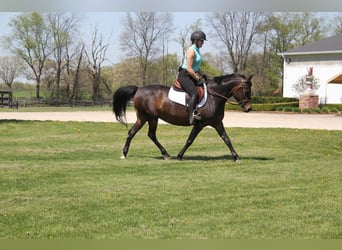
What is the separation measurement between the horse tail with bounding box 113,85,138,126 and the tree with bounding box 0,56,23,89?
5733 centimetres

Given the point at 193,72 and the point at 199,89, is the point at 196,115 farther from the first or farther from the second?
the point at 193,72

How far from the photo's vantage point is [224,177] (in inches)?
358

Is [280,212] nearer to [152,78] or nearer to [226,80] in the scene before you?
[226,80]

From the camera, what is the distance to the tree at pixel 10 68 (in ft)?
219

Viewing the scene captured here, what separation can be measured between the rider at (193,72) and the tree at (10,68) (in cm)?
5870

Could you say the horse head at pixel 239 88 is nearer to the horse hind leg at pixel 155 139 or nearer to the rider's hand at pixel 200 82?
the rider's hand at pixel 200 82

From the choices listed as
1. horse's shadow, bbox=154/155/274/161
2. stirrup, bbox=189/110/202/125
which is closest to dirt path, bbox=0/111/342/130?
horse's shadow, bbox=154/155/274/161

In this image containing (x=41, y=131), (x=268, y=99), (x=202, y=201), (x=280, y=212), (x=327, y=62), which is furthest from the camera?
(x=327, y=62)

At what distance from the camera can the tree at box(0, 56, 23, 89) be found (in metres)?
66.9

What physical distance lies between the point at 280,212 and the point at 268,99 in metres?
39.0

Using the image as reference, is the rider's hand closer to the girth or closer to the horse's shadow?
the girth

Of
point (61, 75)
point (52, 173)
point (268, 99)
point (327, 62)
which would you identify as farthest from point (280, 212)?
point (61, 75)

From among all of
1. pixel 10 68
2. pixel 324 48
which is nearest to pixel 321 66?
pixel 324 48

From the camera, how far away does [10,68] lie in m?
68.3
